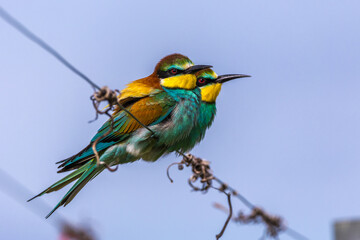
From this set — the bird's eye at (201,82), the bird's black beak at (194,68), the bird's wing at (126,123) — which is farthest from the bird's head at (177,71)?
the bird's eye at (201,82)

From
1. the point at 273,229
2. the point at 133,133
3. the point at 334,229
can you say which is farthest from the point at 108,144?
the point at 334,229

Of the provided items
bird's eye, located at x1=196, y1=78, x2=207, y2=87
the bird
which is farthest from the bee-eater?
bird's eye, located at x1=196, y1=78, x2=207, y2=87

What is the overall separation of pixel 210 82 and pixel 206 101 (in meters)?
0.22

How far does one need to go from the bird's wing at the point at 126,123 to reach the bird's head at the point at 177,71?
0.24m

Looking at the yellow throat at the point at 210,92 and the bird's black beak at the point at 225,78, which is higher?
the bird's black beak at the point at 225,78

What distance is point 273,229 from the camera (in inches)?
78.8

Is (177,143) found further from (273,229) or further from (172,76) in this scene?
(273,229)

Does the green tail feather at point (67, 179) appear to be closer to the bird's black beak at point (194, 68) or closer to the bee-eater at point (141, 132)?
the bee-eater at point (141, 132)

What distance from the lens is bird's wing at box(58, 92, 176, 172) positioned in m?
3.39

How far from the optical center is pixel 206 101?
4.17 meters

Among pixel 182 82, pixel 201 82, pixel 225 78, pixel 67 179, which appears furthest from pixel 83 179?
pixel 225 78

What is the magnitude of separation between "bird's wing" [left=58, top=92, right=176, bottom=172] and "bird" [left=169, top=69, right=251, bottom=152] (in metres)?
0.37

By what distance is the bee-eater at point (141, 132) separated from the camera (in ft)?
11.1

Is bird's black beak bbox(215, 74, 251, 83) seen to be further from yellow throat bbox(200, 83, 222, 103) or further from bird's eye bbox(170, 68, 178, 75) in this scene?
bird's eye bbox(170, 68, 178, 75)
